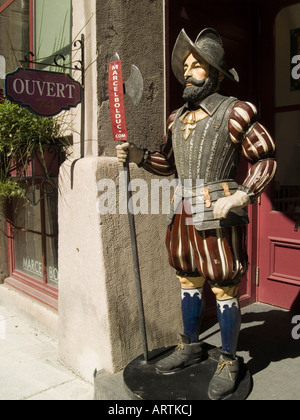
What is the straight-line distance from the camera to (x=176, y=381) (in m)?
2.57

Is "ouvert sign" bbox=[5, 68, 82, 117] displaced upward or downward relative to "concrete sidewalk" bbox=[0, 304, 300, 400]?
upward

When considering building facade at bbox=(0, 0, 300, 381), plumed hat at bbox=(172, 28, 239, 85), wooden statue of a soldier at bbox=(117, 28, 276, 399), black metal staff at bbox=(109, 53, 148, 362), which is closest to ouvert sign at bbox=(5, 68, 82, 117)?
building facade at bbox=(0, 0, 300, 381)

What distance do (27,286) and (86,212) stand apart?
6.52 feet

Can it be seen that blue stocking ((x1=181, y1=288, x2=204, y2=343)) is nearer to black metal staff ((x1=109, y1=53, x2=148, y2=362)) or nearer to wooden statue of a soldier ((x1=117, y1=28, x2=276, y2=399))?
wooden statue of a soldier ((x1=117, y1=28, x2=276, y2=399))

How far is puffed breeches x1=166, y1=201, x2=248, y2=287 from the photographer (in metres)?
2.42

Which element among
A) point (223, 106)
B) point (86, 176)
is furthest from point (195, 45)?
point (86, 176)

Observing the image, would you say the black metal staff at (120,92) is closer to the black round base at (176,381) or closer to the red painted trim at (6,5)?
the black round base at (176,381)

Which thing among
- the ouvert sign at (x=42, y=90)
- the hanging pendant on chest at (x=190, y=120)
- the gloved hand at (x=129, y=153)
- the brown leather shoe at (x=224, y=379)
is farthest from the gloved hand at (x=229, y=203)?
the ouvert sign at (x=42, y=90)

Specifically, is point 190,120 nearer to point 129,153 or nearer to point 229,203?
point 129,153

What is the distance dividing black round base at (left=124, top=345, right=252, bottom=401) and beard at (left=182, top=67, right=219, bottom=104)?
5.52 feet

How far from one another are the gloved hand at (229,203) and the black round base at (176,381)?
1.06m

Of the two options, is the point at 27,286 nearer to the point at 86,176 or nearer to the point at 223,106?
the point at 86,176

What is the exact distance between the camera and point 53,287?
13.7 ft

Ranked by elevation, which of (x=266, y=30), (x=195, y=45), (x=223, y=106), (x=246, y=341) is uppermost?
(x=266, y=30)
